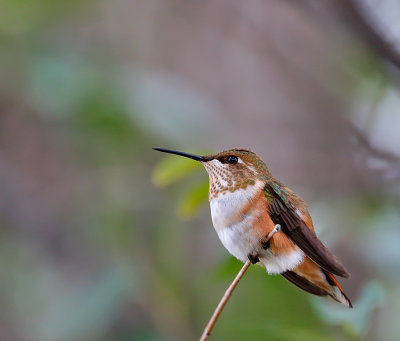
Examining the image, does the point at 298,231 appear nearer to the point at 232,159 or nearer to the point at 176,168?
the point at 232,159

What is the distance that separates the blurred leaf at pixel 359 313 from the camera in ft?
5.82

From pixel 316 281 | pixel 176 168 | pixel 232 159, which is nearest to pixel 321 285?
pixel 316 281

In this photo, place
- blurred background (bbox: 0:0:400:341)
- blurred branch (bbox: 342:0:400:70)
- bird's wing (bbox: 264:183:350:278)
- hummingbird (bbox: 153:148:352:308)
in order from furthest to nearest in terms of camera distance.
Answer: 1. blurred background (bbox: 0:0:400:341)
2. blurred branch (bbox: 342:0:400:70)
3. hummingbird (bbox: 153:148:352:308)
4. bird's wing (bbox: 264:183:350:278)

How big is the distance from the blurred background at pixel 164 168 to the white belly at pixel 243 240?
13.1 inches

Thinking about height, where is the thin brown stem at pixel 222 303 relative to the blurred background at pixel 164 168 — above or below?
above

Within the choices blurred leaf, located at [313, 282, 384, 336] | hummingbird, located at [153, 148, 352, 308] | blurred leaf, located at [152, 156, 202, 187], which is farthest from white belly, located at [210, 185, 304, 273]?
blurred leaf, located at [313, 282, 384, 336]

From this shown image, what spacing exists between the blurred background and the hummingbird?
8.6 inches

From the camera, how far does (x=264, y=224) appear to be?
59.5 inches

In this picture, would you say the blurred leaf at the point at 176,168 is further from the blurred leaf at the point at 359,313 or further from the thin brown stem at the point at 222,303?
the blurred leaf at the point at 359,313

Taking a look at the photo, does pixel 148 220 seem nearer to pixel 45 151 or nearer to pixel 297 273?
pixel 45 151

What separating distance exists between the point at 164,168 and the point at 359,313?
2.52 ft

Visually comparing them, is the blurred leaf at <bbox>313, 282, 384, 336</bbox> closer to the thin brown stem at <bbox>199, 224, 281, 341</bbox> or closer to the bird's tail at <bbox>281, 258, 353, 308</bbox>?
the bird's tail at <bbox>281, 258, 353, 308</bbox>

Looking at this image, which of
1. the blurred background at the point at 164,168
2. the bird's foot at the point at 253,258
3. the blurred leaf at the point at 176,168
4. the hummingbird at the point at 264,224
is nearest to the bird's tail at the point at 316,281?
the hummingbird at the point at 264,224

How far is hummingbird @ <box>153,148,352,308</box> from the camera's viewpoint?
146cm
